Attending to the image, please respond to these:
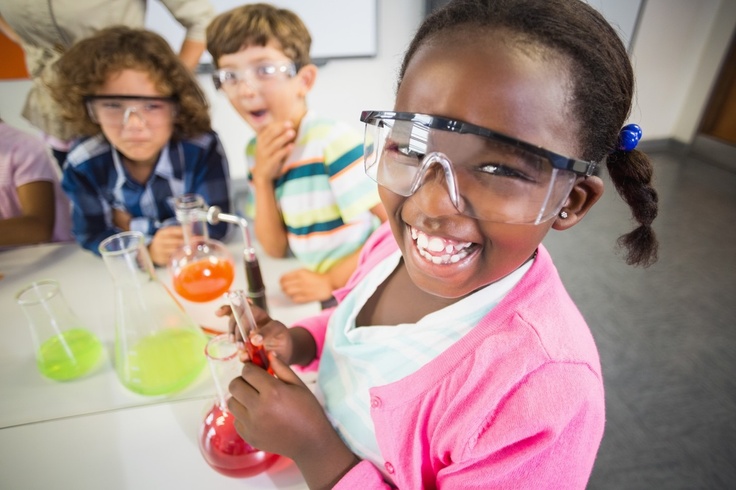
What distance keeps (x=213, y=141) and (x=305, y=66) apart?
38cm

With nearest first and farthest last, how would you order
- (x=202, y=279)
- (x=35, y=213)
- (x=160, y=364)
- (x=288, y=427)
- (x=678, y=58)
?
(x=288, y=427) → (x=160, y=364) → (x=202, y=279) → (x=35, y=213) → (x=678, y=58)

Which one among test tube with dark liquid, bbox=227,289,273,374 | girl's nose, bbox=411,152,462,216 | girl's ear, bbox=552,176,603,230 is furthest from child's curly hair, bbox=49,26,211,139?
girl's ear, bbox=552,176,603,230

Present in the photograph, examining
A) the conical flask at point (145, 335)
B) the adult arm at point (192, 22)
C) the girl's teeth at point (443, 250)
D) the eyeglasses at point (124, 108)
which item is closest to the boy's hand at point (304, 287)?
the conical flask at point (145, 335)

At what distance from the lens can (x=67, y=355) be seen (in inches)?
28.3

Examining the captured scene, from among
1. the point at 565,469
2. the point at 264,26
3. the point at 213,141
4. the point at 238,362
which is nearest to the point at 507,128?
the point at 565,469

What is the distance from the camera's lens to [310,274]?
3.12ft

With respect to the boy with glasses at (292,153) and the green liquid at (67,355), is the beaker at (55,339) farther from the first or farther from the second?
the boy with glasses at (292,153)

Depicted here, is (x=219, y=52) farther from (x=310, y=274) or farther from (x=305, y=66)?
(x=310, y=274)

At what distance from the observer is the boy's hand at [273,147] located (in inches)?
39.8

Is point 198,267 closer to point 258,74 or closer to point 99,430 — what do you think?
point 99,430

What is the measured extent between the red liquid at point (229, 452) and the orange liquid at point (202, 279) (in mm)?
330

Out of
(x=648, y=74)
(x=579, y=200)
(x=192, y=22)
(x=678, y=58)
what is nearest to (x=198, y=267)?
(x=579, y=200)

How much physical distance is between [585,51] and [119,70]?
1.09 m

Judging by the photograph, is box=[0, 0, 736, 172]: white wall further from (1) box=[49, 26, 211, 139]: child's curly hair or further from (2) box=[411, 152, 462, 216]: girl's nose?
(2) box=[411, 152, 462, 216]: girl's nose
